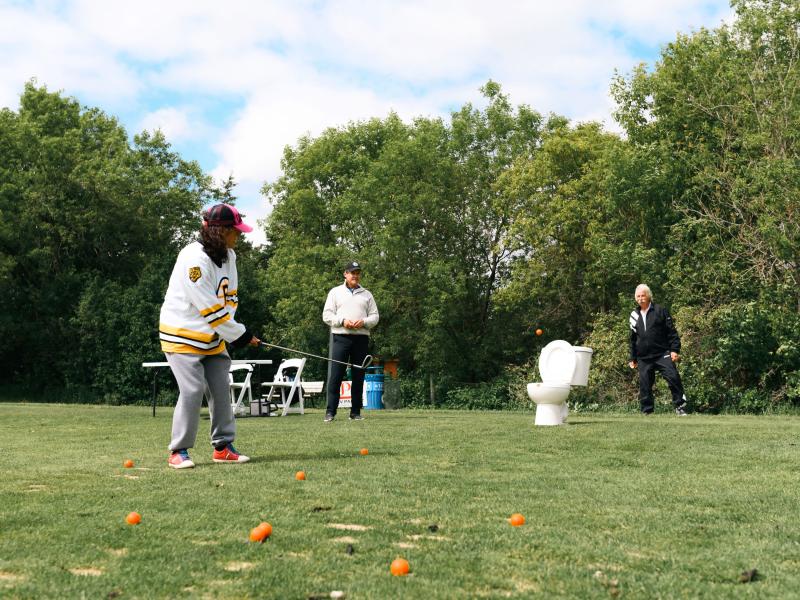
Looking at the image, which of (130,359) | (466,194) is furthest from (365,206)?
(130,359)

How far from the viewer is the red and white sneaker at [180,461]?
5.95m

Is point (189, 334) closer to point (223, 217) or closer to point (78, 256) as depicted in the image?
point (223, 217)

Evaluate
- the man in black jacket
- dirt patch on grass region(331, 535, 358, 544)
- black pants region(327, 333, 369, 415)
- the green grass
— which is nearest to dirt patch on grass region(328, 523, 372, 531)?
the green grass

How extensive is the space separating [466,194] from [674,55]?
26.6 feet

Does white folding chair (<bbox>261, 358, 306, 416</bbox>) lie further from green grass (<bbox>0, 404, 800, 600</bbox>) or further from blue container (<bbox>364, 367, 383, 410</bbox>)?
green grass (<bbox>0, 404, 800, 600</bbox>)

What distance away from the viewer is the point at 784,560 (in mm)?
3172

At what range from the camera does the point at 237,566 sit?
3088 millimetres

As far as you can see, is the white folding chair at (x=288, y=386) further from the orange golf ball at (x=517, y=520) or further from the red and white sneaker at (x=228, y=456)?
the orange golf ball at (x=517, y=520)

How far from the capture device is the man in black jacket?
1216 cm

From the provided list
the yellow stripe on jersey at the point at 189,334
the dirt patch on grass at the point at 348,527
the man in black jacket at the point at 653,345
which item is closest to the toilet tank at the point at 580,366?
the man in black jacket at the point at 653,345

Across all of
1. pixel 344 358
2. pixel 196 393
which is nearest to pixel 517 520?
pixel 196 393

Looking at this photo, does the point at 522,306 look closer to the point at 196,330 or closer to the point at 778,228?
the point at 778,228

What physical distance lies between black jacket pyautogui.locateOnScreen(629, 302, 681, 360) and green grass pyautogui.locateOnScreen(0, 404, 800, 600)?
502cm

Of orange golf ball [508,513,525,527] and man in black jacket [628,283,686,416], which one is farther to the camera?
man in black jacket [628,283,686,416]
